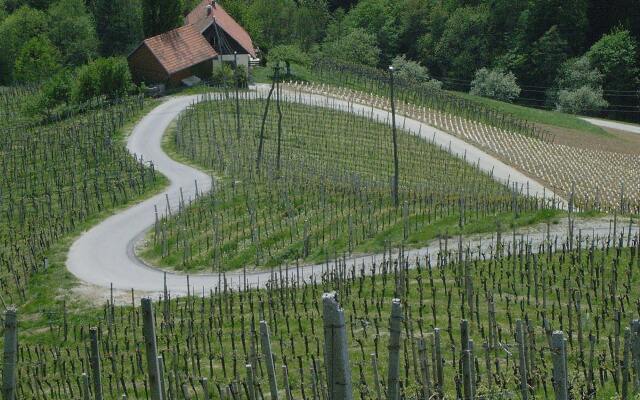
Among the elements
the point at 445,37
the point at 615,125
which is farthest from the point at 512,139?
the point at 445,37

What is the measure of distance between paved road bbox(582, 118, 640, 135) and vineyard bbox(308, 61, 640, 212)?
11.3 m

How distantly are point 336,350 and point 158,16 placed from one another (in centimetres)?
6860

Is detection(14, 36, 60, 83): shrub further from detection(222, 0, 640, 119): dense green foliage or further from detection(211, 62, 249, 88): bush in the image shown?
detection(222, 0, 640, 119): dense green foliage

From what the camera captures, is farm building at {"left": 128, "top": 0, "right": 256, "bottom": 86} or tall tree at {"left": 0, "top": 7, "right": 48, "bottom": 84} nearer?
farm building at {"left": 128, "top": 0, "right": 256, "bottom": 86}

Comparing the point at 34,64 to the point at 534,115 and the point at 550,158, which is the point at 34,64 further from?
the point at 550,158

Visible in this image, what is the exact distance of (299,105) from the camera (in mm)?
61844

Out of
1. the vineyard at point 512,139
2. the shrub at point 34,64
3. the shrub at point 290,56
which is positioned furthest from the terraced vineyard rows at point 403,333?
the shrub at point 290,56

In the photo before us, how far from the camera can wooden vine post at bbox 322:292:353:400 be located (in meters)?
7.19

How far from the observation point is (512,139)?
6222 cm

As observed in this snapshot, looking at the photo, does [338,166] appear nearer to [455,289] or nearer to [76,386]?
[455,289]

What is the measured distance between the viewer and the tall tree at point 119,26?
8912cm

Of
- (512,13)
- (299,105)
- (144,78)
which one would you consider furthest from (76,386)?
(512,13)

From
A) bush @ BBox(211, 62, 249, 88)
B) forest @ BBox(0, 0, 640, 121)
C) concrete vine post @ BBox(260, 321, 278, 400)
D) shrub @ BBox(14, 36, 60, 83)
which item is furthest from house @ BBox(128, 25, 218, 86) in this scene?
concrete vine post @ BBox(260, 321, 278, 400)

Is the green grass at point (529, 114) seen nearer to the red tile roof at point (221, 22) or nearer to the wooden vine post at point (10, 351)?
the red tile roof at point (221, 22)
